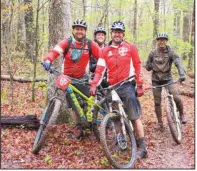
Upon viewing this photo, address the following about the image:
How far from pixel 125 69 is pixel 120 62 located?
0.17m

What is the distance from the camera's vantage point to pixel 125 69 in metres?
6.09

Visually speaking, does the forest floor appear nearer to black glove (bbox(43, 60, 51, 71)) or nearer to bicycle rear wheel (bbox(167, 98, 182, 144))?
bicycle rear wheel (bbox(167, 98, 182, 144))

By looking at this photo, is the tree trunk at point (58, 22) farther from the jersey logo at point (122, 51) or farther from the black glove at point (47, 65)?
the jersey logo at point (122, 51)

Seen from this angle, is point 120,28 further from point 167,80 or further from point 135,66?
point 167,80

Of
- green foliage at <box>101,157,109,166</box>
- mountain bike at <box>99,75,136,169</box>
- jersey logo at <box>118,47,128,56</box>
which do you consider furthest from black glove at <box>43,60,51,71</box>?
green foliage at <box>101,157,109,166</box>

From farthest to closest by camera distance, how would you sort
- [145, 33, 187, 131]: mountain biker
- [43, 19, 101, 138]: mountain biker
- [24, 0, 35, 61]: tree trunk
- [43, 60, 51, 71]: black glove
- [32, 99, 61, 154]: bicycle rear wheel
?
[24, 0, 35, 61]: tree trunk < [145, 33, 187, 131]: mountain biker < [43, 19, 101, 138]: mountain biker < [43, 60, 51, 71]: black glove < [32, 99, 61, 154]: bicycle rear wheel

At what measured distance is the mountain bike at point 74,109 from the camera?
Result: 18.6 ft

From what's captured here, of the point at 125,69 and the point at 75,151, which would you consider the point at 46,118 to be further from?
the point at 125,69

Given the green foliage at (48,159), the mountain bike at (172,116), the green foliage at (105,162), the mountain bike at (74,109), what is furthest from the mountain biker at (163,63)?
the green foliage at (48,159)

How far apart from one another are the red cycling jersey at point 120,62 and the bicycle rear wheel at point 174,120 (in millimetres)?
1591

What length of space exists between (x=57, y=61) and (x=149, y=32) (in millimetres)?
19658

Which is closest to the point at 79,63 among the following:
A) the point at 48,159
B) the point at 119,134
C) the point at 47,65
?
the point at 47,65

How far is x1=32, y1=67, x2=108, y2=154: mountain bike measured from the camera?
5.67m

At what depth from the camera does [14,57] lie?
1512 cm
